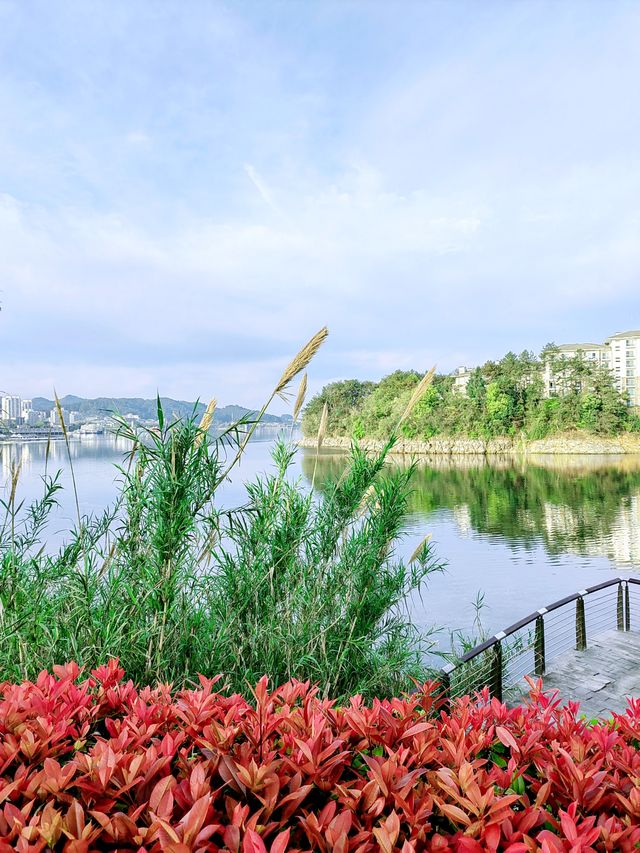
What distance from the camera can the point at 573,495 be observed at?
26484 mm

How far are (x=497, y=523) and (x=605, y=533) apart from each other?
385 cm

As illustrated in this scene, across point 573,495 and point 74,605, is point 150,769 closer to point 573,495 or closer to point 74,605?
point 74,605

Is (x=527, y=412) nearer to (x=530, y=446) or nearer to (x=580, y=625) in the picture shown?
(x=530, y=446)

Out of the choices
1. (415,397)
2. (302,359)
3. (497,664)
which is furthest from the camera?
(497,664)

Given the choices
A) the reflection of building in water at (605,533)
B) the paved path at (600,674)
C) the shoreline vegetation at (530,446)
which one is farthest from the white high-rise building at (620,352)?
the paved path at (600,674)

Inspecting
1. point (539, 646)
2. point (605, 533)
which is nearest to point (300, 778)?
point (539, 646)

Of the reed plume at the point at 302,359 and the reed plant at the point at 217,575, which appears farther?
the reed plume at the point at 302,359

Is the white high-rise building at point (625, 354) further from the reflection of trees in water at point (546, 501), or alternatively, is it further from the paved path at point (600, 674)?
the paved path at point (600, 674)

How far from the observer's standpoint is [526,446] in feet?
172

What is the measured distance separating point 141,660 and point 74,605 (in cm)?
52

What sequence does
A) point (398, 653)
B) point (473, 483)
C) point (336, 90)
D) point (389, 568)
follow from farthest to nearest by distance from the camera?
point (473, 483) → point (336, 90) → point (389, 568) → point (398, 653)

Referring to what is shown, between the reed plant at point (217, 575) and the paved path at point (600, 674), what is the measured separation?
228cm

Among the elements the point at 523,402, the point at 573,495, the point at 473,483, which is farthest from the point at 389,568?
the point at 523,402

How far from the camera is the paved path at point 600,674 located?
16.1 feet
